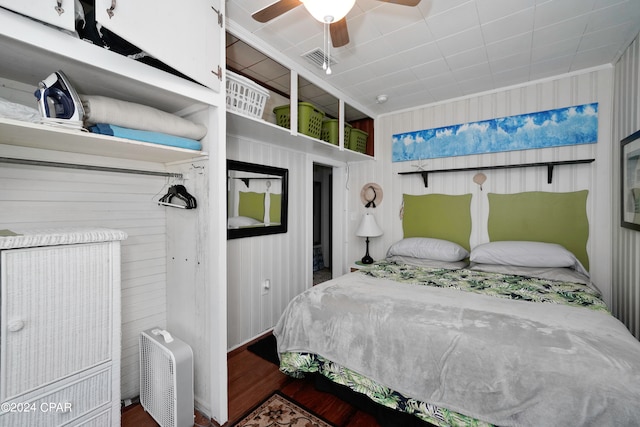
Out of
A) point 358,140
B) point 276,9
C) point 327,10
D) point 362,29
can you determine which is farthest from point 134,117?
point 358,140

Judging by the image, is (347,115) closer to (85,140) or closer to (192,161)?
(192,161)

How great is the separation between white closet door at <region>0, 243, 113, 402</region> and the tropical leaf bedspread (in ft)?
3.73

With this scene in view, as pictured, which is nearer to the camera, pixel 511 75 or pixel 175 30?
pixel 175 30

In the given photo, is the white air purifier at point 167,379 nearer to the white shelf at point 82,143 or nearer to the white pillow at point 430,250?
the white shelf at point 82,143

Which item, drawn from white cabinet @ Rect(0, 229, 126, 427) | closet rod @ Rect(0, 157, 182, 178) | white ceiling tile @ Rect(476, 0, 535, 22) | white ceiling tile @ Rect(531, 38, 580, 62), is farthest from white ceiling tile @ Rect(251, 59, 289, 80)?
white ceiling tile @ Rect(531, 38, 580, 62)

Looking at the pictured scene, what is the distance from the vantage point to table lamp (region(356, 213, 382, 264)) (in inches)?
138

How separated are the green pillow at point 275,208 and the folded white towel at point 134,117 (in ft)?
4.20

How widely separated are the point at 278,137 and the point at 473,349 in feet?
7.23

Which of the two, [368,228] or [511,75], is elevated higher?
[511,75]

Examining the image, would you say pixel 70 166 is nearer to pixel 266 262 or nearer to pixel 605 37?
pixel 266 262

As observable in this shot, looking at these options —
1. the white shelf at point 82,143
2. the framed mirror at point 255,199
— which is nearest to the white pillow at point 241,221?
the framed mirror at point 255,199

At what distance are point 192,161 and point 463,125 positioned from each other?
2914mm

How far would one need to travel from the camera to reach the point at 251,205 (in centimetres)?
269

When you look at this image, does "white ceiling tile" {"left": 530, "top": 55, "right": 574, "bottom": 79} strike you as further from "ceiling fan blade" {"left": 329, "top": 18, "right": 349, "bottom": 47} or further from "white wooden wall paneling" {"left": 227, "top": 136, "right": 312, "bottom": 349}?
"white wooden wall paneling" {"left": 227, "top": 136, "right": 312, "bottom": 349}
